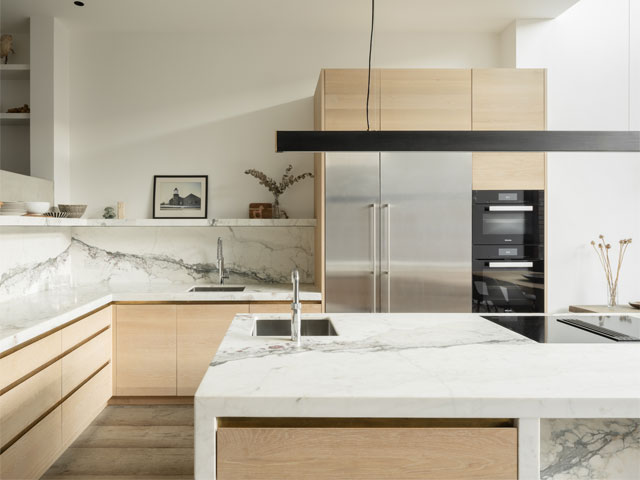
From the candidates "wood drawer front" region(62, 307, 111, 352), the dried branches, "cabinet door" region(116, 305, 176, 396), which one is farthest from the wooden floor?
the dried branches

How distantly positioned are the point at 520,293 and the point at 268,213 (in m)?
1.97

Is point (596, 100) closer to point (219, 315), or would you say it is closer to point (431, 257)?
point (431, 257)

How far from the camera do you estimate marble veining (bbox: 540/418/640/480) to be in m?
1.31

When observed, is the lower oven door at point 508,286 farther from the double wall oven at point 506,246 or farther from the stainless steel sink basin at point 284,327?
the stainless steel sink basin at point 284,327

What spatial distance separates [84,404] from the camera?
9.06ft

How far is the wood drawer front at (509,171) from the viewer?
3.22 meters

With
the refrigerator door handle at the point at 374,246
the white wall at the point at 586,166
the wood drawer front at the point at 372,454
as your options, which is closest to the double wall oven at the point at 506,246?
the white wall at the point at 586,166

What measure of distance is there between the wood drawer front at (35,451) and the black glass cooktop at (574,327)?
88.3 inches

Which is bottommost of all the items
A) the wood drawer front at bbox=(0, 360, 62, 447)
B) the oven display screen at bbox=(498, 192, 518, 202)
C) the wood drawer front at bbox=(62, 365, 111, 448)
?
the wood drawer front at bbox=(62, 365, 111, 448)

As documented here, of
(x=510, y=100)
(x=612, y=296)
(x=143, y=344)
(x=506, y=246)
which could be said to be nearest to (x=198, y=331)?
(x=143, y=344)

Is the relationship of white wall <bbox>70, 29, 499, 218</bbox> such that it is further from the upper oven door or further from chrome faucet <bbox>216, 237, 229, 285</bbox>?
the upper oven door

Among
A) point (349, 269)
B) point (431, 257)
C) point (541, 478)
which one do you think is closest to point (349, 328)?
point (541, 478)

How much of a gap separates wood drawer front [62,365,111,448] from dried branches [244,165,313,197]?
68.0 inches

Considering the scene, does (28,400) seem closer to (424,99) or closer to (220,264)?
(220,264)
